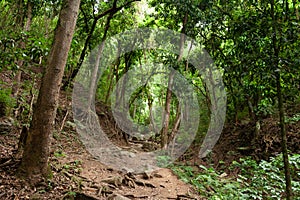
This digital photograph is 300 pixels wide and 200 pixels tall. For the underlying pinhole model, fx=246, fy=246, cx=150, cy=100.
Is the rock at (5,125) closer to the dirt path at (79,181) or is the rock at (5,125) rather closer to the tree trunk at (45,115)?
the dirt path at (79,181)

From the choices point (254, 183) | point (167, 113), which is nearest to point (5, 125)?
point (167, 113)

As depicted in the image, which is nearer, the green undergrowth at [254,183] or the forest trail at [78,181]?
the forest trail at [78,181]

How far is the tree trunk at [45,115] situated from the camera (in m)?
4.11

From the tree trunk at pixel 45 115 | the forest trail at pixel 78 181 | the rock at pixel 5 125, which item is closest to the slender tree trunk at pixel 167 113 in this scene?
the forest trail at pixel 78 181

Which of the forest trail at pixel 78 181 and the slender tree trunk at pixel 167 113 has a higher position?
the slender tree trunk at pixel 167 113

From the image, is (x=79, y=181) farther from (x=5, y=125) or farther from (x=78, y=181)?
(x=5, y=125)

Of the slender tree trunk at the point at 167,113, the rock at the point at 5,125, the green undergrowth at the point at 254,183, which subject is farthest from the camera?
the slender tree trunk at the point at 167,113

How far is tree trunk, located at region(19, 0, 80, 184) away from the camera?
162 inches

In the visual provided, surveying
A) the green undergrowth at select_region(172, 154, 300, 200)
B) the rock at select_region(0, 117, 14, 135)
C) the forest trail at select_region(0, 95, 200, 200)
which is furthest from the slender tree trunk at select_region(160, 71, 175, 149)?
the rock at select_region(0, 117, 14, 135)

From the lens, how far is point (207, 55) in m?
13.0

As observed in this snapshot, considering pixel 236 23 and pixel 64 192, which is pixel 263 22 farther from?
pixel 64 192

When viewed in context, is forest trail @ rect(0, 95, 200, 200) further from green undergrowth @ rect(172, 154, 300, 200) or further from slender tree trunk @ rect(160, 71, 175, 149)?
slender tree trunk @ rect(160, 71, 175, 149)

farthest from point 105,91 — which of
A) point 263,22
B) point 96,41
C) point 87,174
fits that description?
point 263,22

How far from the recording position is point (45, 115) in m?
4.12
